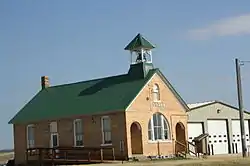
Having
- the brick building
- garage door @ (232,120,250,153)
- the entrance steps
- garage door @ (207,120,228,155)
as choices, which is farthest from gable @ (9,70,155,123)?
garage door @ (232,120,250,153)

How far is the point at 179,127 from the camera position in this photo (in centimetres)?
5116

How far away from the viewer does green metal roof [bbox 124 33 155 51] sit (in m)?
49.5

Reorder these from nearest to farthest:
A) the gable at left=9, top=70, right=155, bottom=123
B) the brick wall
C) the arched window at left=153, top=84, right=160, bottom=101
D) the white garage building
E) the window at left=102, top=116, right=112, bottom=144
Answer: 1. the brick wall
2. the window at left=102, top=116, right=112, bottom=144
3. the gable at left=9, top=70, right=155, bottom=123
4. the arched window at left=153, top=84, right=160, bottom=101
5. the white garage building

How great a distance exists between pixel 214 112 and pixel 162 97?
12158mm

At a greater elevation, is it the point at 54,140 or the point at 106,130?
the point at 106,130

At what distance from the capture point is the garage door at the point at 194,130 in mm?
55309

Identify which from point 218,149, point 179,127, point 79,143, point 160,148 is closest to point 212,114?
point 218,149

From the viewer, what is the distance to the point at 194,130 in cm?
5622

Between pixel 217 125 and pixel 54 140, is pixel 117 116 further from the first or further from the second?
pixel 217 125

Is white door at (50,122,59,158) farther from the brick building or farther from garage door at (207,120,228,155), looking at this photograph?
garage door at (207,120,228,155)

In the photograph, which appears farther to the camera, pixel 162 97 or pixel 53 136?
pixel 53 136

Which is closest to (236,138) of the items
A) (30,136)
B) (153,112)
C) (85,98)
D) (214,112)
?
(214,112)

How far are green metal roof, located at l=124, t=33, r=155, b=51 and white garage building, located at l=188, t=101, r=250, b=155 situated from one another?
372 inches

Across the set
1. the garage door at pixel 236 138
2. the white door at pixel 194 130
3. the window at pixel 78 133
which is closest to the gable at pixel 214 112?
the white door at pixel 194 130
